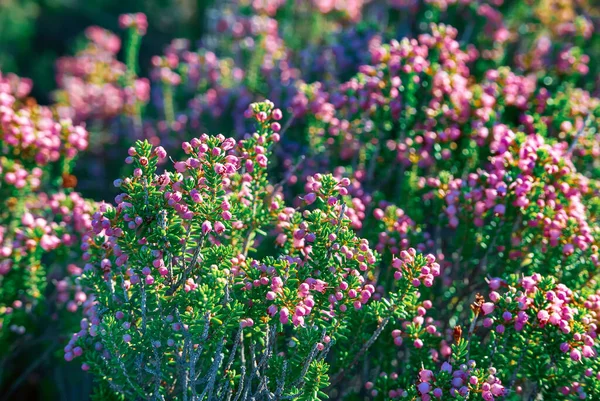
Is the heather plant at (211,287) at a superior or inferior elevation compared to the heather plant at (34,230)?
superior

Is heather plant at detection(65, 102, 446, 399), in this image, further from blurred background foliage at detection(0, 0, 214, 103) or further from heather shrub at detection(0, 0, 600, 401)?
blurred background foliage at detection(0, 0, 214, 103)

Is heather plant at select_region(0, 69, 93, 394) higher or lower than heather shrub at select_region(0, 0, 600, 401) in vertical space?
lower

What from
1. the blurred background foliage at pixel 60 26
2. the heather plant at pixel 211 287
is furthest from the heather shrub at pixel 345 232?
the blurred background foliage at pixel 60 26

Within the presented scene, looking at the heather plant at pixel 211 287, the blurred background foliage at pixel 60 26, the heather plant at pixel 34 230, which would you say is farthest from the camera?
the blurred background foliage at pixel 60 26

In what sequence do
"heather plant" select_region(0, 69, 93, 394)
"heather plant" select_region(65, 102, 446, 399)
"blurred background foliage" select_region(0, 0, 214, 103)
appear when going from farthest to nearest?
"blurred background foliage" select_region(0, 0, 214, 103), "heather plant" select_region(0, 69, 93, 394), "heather plant" select_region(65, 102, 446, 399)

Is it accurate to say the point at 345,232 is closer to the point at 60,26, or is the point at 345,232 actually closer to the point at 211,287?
the point at 211,287

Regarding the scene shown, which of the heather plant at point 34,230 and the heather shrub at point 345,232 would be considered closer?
the heather shrub at point 345,232

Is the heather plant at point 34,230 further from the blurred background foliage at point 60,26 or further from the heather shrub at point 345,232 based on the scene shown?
the blurred background foliage at point 60,26

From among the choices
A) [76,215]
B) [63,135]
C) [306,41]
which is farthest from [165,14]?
[76,215]

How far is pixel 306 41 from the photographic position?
266 inches

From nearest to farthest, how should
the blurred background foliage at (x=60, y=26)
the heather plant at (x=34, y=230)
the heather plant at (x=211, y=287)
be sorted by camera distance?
1. the heather plant at (x=211, y=287)
2. the heather plant at (x=34, y=230)
3. the blurred background foliage at (x=60, y=26)

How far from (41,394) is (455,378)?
3363mm

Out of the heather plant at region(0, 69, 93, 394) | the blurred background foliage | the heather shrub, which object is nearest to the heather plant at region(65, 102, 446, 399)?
the heather shrub

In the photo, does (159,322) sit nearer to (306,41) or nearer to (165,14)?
(306,41)
